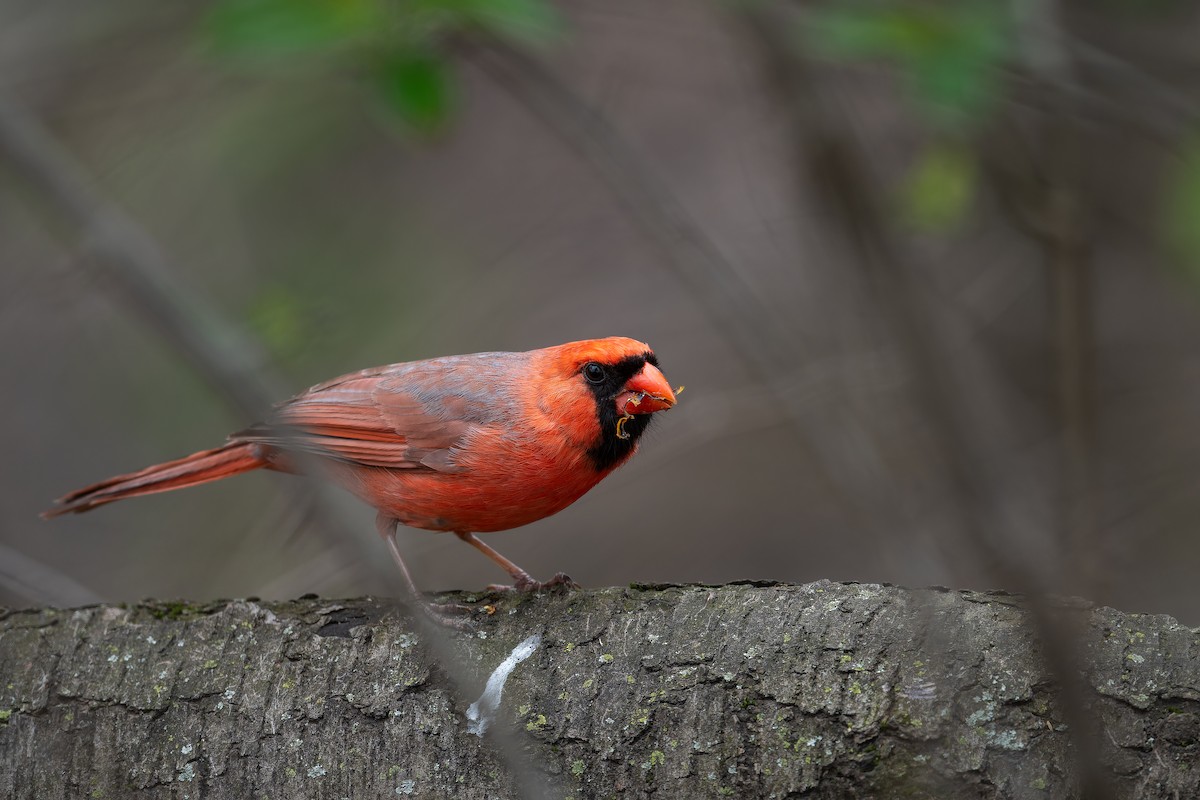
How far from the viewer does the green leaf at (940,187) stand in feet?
16.1

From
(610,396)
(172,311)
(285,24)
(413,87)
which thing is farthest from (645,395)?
(172,311)

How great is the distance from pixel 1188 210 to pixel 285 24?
3260 millimetres

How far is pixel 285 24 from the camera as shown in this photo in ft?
11.1

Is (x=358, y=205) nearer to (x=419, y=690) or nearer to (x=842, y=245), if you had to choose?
(x=842, y=245)

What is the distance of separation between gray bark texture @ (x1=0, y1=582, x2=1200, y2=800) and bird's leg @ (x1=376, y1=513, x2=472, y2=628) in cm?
8

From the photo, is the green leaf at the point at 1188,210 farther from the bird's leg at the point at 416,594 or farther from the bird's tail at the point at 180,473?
the bird's tail at the point at 180,473

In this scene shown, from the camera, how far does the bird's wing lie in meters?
3.93

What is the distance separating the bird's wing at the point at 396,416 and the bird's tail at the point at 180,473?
13 cm

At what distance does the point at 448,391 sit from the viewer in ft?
13.5

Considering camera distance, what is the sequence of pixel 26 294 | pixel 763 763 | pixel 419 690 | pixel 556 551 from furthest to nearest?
pixel 556 551
pixel 26 294
pixel 419 690
pixel 763 763

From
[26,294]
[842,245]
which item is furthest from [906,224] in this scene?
[26,294]

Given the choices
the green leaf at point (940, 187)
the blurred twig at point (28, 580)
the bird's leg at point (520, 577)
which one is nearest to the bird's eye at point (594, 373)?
the bird's leg at point (520, 577)

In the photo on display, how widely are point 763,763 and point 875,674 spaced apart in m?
0.32

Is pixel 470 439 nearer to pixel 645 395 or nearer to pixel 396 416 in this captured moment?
pixel 396 416
